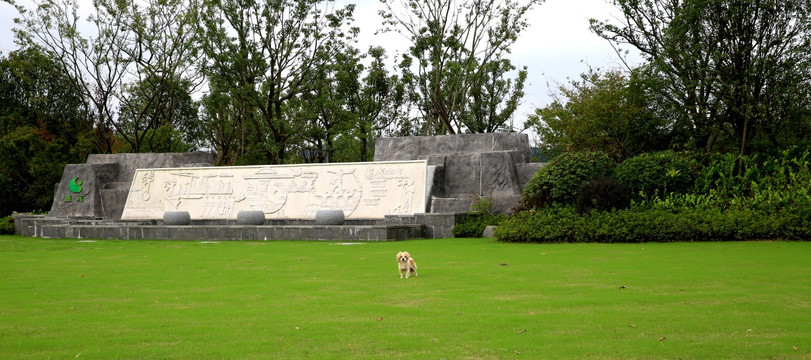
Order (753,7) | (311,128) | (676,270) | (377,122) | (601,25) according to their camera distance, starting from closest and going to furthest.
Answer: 1. (676,270)
2. (753,7)
3. (601,25)
4. (311,128)
5. (377,122)

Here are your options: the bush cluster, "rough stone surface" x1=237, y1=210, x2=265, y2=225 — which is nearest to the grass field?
the bush cluster

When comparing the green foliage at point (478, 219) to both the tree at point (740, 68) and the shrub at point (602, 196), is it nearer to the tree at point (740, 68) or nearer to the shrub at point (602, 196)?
the shrub at point (602, 196)

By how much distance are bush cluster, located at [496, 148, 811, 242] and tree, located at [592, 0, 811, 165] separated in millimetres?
1203

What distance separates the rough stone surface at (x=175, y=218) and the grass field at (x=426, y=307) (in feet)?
27.2

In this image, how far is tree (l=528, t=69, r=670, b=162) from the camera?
65.6 ft

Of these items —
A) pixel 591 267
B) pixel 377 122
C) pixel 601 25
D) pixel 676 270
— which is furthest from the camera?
pixel 377 122

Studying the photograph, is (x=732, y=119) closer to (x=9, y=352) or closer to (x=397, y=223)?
(x=397, y=223)

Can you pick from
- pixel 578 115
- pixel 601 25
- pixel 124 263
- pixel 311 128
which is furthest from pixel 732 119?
pixel 311 128

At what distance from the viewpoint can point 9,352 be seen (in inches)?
189

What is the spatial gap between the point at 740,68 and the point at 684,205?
3870 mm

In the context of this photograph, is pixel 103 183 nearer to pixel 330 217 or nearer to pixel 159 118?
pixel 330 217

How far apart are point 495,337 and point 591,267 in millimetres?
4438

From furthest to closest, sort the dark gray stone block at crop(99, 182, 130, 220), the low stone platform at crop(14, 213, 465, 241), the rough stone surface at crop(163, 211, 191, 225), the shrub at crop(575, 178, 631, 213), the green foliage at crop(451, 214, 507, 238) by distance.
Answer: the dark gray stone block at crop(99, 182, 130, 220) → the rough stone surface at crop(163, 211, 191, 225) → the green foliage at crop(451, 214, 507, 238) → the low stone platform at crop(14, 213, 465, 241) → the shrub at crop(575, 178, 631, 213)

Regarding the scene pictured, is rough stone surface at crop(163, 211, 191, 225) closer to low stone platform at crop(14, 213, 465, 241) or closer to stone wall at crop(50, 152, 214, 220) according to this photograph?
low stone platform at crop(14, 213, 465, 241)
